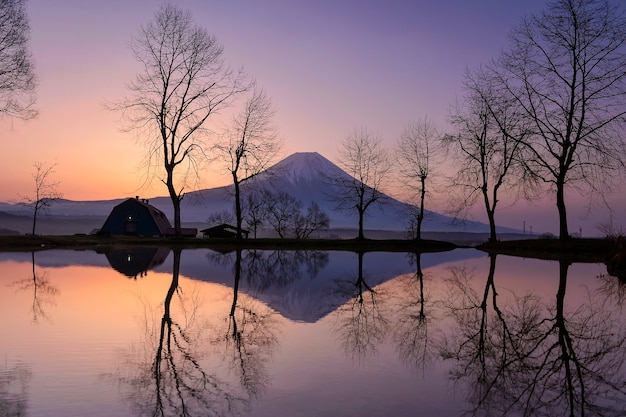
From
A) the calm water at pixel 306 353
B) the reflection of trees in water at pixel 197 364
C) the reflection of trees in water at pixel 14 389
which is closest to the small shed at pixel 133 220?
the calm water at pixel 306 353

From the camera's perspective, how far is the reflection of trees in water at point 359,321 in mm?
7660

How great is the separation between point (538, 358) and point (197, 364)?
14.3 feet

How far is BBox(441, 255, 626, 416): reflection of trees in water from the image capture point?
5242mm

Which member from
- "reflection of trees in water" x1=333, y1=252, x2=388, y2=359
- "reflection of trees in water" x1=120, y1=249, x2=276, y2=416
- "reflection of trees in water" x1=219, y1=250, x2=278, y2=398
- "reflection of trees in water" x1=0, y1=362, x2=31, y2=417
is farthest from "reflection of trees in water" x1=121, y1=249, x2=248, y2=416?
"reflection of trees in water" x1=333, y1=252, x2=388, y2=359

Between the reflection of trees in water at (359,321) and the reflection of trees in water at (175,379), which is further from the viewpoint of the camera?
the reflection of trees in water at (359,321)

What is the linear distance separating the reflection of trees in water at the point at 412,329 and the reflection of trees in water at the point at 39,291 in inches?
247

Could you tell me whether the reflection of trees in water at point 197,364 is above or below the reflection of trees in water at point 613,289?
below

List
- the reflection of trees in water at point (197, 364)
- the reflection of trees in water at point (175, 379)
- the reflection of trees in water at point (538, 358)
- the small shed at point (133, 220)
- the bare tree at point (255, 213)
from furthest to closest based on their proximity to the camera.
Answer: the bare tree at point (255, 213), the small shed at point (133, 220), the reflection of trees in water at point (538, 358), the reflection of trees in water at point (197, 364), the reflection of trees in water at point (175, 379)

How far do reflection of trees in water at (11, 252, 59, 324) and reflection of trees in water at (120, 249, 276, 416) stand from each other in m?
2.03

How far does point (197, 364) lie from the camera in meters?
6.38

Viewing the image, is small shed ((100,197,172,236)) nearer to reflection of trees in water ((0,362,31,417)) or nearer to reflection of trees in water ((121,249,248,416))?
reflection of trees in water ((121,249,248,416))

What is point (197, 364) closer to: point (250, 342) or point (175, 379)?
point (175, 379)

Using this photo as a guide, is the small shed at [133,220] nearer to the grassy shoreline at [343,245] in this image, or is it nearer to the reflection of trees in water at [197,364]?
the grassy shoreline at [343,245]

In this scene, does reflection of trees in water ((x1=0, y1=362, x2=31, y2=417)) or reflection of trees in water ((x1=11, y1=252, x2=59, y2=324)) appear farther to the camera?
reflection of trees in water ((x1=11, y1=252, x2=59, y2=324))
